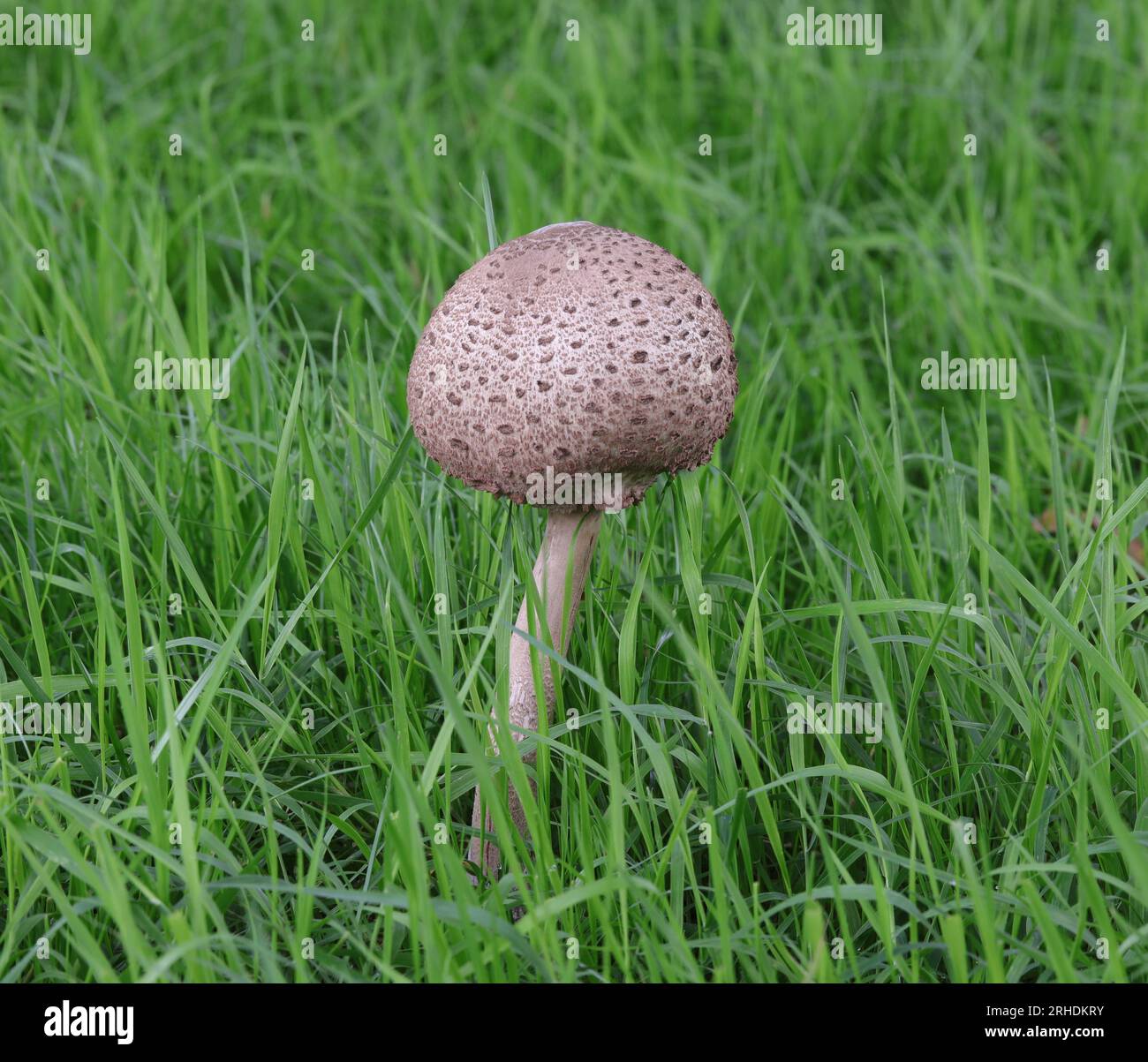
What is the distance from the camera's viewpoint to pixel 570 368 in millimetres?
2156

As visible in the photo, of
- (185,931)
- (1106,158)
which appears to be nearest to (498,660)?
(185,931)

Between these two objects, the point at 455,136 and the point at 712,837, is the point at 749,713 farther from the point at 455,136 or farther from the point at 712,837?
the point at 455,136

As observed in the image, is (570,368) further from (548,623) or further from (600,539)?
(600,539)

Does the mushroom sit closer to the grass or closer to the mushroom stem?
the mushroom stem

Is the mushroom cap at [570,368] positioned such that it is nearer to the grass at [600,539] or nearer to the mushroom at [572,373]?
the mushroom at [572,373]

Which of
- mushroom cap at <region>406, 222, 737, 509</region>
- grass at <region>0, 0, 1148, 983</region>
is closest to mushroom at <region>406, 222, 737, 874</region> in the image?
mushroom cap at <region>406, 222, 737, 509</region>

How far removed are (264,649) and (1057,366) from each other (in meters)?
2.84

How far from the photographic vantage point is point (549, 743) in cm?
234

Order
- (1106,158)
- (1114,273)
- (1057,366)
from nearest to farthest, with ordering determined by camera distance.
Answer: (1057,366)
(1114,273)
(1106,158)

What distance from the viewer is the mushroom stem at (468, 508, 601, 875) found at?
97.1 inches

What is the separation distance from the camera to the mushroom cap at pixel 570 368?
2.17 metres

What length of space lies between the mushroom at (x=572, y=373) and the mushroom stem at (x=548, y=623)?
61mm

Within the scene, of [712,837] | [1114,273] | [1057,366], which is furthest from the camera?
[1114,273]

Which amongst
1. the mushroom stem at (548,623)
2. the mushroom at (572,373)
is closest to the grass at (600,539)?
the mushroom stem at (548,623)
